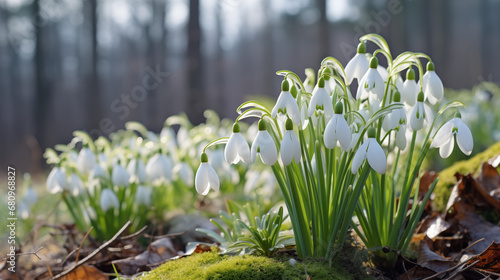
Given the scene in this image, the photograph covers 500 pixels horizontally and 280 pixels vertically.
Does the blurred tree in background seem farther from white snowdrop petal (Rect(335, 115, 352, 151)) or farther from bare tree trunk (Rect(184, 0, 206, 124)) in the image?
white snowdrop petal (Rect(335, 115, 352, 151))

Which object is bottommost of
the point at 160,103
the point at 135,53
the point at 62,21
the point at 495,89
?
the point at 160,103

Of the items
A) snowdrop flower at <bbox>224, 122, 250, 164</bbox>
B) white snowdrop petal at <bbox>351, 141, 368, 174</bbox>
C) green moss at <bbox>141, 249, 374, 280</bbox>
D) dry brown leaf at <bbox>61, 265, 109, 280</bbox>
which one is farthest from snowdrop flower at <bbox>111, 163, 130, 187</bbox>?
white snowdrop petal at <bbox>351, 141, 368, 174</bbox>

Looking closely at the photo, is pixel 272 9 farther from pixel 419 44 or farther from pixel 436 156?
pixel 436 156

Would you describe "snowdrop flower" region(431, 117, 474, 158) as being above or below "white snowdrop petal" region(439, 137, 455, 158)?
above

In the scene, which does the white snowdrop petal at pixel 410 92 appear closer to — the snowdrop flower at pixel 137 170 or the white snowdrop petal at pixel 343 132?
the white snowdrop petal at pixel 343 132

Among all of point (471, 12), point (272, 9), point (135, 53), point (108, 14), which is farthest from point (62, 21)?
point (471, 12)

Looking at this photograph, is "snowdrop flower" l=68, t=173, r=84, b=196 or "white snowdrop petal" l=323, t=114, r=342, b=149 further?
"snowdrop flower" l=68, t=173, r=84, b=196

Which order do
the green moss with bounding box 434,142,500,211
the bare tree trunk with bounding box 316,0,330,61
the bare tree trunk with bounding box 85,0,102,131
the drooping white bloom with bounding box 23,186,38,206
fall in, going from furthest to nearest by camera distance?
the bare tree trunk with bounding box 85,0,102,131, the bare tree trunk with bounding box 316,0,330,61, the drooping white bloom with bounding box 23,186,38,206, the green moss with bounding box 434,142,500,211
